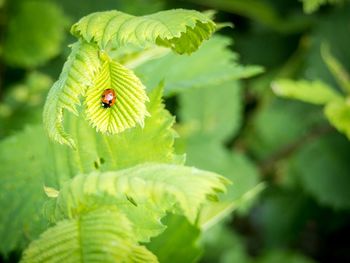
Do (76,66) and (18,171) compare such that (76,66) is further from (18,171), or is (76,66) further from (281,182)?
(281,182)

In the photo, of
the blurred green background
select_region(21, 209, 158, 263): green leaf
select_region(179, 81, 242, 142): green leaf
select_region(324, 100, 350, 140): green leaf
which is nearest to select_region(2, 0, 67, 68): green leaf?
the blurred green background

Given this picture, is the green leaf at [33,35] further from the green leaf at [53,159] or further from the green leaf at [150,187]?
the green leaf at [150,187]

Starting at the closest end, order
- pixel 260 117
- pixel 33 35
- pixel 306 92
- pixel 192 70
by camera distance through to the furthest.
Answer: pixel 192 70, pixel 306 92, pixel 33 35, pixel 260 117

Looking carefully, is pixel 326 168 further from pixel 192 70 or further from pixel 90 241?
pixel 90 241

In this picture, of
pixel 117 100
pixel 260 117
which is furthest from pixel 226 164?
pixel 117 100

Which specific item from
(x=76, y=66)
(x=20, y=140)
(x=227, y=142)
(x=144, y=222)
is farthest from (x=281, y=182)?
(x=76, y=66)

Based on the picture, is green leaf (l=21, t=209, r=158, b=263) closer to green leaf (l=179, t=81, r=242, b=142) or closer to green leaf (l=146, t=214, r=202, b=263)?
green leaf (l=146, t=214, r=202, b=263)
